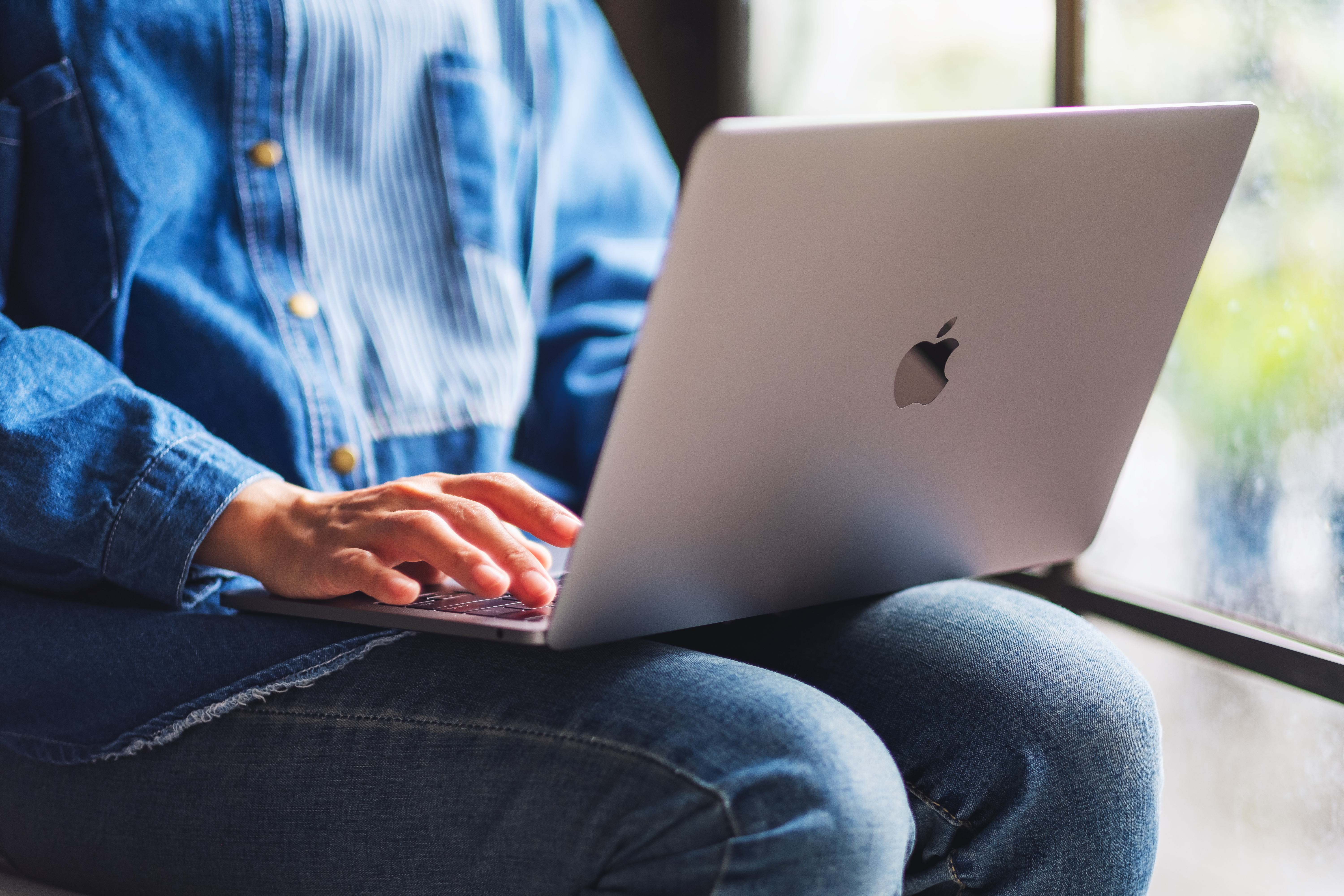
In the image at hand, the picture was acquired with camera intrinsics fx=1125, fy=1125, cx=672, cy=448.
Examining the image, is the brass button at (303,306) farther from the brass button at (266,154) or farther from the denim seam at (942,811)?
the denim seam at (942,811)

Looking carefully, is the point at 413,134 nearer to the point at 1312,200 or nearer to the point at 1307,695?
the point at 1312,200

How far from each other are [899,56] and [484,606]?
117 cm

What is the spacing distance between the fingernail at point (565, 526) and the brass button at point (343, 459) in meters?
0.28

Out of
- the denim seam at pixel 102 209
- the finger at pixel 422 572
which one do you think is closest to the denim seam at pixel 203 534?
the finger at pixel 422 572

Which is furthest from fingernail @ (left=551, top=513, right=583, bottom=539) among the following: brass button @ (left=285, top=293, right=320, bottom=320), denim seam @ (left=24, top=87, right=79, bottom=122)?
denim seam @ (left=24, top=87, right=79, bottom=122)

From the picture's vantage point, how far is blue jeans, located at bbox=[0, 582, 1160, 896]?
551 mm

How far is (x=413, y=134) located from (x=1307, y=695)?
3.30 feet

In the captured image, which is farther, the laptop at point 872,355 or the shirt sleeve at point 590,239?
the shirt sleeve at point 590,239

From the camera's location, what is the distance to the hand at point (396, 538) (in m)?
0.61

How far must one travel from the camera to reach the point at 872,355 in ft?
1.86

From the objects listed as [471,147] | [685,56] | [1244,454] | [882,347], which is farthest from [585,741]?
[685,56]

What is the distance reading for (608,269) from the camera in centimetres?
113

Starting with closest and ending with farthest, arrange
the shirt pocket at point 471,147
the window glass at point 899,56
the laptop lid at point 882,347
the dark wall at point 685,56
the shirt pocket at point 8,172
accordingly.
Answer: the laptop lid at point 882,347 → the shirt pocket at point 8,172 → the shirt pocket at point 471,147 → the window glass at point 899,56 → the dark wall at point 685,56

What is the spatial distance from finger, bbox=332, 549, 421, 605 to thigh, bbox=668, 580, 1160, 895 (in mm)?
284
